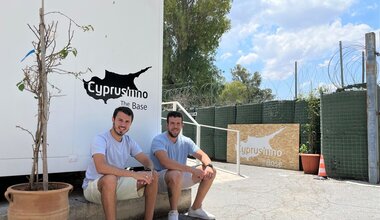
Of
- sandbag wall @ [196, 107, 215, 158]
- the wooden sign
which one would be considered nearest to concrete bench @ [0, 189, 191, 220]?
the wooden sign

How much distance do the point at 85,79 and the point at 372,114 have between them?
5.37m

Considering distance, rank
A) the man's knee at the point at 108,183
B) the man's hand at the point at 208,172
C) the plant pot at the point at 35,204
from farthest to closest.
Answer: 1. the man's hand at the point at 208,172
2. the man's knee at the point at 108,183
3. the plant pot at the point at 35,204

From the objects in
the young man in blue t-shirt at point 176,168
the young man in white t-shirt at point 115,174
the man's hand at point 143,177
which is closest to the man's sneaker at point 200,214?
the young man in blue t-shirt at point 176,168

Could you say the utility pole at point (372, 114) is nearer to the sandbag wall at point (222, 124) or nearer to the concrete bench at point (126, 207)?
the concrete bench at point (126, 207)

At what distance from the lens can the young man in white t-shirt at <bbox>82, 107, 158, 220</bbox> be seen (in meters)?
3.21

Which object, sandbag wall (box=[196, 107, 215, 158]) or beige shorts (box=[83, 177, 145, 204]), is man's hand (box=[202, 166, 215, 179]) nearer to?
beige shorts (box=[83, 177, 145, 204])

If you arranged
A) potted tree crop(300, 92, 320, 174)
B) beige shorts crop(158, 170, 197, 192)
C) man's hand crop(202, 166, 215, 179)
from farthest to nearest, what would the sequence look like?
potted tree crop(300, 92, 320, 174) → man's hand crop(202, 166, 215, 179) → beige shorts crop(158, 170, 197, 192)

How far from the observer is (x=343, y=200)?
5.41 metres

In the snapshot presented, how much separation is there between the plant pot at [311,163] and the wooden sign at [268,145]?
59 centimetres

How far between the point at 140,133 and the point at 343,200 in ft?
10.4

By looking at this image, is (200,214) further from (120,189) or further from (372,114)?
(372,114)

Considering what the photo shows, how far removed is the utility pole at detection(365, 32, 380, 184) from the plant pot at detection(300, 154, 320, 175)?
130 centimetres

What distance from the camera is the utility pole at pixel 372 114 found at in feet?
22.3

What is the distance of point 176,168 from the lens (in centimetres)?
393
